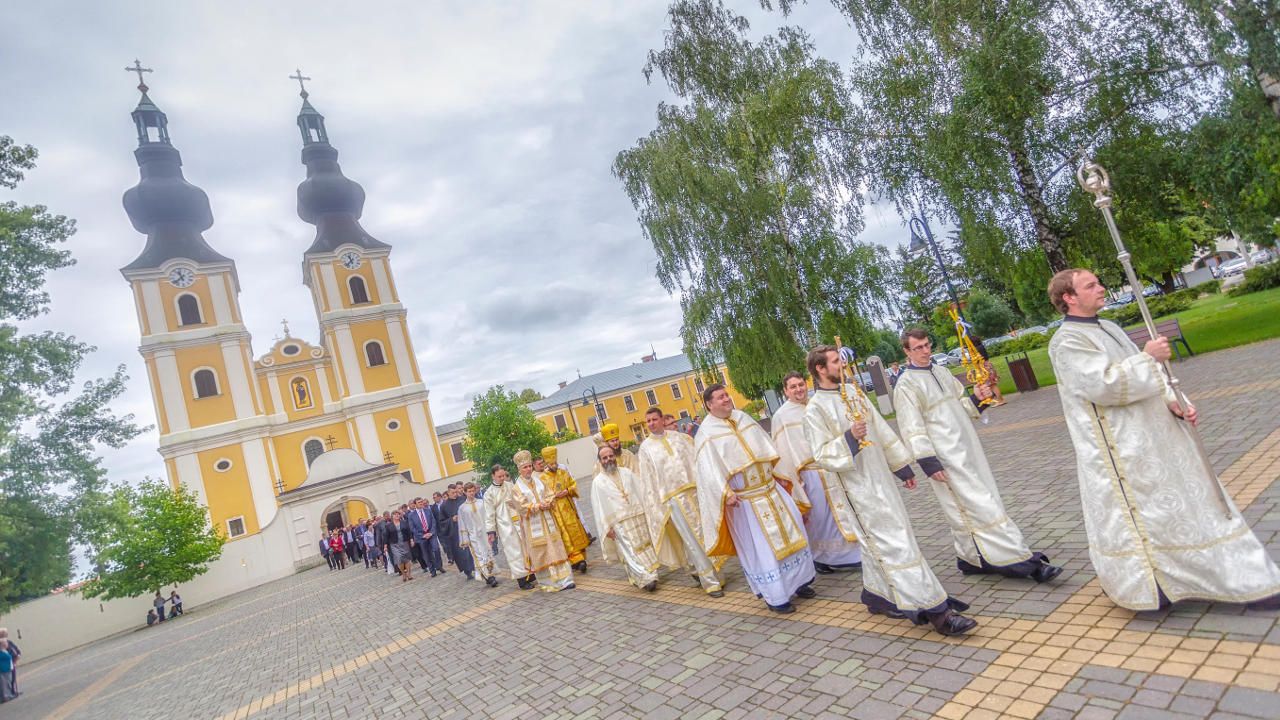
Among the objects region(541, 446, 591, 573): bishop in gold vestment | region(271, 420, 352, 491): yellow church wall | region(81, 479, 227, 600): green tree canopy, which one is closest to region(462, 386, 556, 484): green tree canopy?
region(271, 420, 352, 491): yellow church wall

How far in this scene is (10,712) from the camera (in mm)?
12352

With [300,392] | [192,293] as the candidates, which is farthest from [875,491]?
[300,392]

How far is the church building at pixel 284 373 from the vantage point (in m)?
34.4

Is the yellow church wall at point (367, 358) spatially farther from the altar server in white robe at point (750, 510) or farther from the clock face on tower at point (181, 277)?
the altar server in white robe at point (750, 510)

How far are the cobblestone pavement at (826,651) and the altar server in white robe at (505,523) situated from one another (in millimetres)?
587

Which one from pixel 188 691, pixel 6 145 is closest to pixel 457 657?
pixel 188 691

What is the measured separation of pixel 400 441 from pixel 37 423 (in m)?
19.8

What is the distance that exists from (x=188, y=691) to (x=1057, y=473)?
38.1 ft

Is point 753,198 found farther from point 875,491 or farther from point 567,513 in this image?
point 875,491

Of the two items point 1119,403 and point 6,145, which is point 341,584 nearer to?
point 6,145

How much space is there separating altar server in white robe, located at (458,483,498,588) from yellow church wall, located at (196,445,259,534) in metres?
30.3

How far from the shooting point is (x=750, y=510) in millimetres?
5375

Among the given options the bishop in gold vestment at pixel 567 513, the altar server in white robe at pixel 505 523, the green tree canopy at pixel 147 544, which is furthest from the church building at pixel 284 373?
the bishop in gold vestment at pixel 567 513

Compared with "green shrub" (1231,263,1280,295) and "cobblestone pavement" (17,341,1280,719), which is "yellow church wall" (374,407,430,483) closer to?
"cobblestone pavement" (17,341,1280,719)
